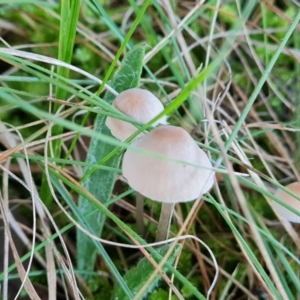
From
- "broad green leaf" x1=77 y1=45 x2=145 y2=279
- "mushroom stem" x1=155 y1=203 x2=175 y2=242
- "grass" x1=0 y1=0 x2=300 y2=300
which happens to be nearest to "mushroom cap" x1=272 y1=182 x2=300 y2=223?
"grass" x1=0 y1=0 x2=300 y2=300

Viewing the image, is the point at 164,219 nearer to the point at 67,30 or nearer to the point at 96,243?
the point at 96,243

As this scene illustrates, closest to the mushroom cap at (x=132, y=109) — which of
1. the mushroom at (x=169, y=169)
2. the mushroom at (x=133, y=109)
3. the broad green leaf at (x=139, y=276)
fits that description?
the mushroom at (x=133, y=109)

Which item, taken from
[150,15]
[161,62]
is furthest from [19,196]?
[150,15]

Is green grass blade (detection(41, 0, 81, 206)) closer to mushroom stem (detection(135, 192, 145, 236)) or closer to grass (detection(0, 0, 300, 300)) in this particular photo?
grass (detection(0, 0, 300, 300))

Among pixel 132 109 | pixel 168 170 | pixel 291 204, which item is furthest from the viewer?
pixel 291 204

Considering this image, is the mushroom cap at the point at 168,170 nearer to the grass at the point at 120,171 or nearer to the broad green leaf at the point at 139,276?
the grass at the point at 120,171

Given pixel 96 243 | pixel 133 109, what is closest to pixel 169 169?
pixel 133 109
